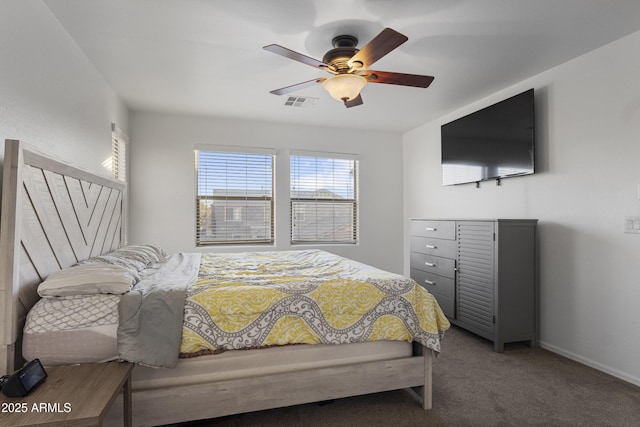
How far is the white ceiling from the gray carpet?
8.14 feet

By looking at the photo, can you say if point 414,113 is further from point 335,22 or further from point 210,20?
point 210,20

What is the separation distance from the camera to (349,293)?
1956 millimetres

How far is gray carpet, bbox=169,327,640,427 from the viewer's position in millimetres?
1871

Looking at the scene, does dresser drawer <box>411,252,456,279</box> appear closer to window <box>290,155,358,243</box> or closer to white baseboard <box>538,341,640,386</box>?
white baseboard <box>538,341,640,386</box>

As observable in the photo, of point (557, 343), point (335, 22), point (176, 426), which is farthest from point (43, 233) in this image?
point (557, 343)

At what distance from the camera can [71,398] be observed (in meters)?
1.22

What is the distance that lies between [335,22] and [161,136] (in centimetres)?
290

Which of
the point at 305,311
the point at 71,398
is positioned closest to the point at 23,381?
the point at 71,398

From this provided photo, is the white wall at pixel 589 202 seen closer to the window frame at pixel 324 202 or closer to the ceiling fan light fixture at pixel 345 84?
the ceiling fan light fixture at pixel 345 84


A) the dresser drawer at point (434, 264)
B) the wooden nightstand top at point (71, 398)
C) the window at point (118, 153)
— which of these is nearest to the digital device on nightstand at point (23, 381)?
the wooden nightstand top at point (71, 398)

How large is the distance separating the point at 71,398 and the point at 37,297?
739 millimetres

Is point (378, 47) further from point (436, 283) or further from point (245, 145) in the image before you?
A: point (245, 145)

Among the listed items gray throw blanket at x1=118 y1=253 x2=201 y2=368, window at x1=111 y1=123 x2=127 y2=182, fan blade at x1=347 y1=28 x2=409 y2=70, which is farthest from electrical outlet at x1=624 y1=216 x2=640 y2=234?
window at x1=111 y1=123 x2=127 y2=182

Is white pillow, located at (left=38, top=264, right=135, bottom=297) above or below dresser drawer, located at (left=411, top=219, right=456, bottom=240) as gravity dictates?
below
